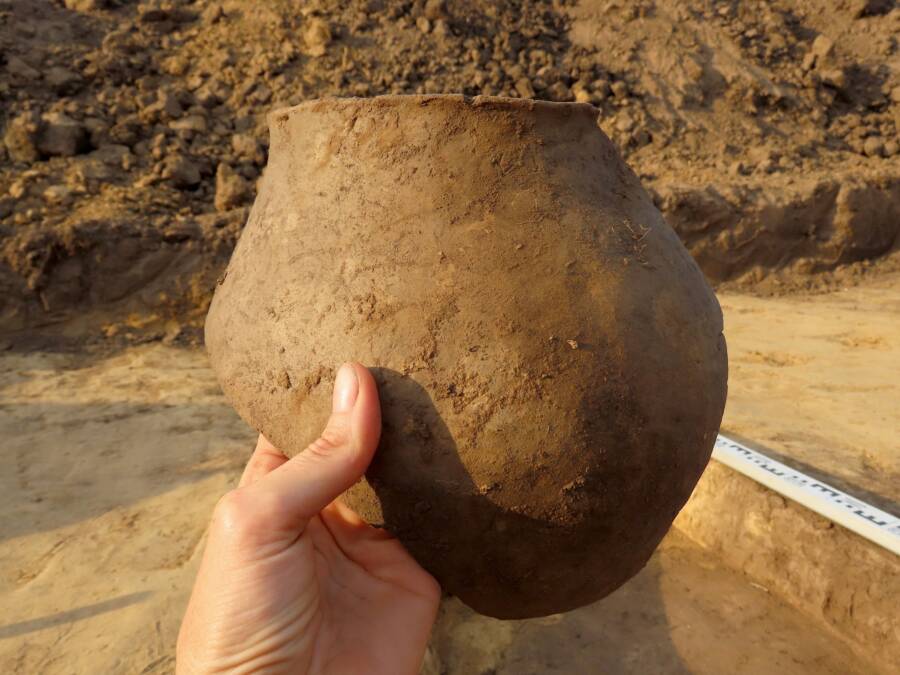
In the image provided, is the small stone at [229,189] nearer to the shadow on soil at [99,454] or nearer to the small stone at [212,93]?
the small stone at [212,93]

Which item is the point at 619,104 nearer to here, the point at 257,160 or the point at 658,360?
the point at 257,160

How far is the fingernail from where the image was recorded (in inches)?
50.3

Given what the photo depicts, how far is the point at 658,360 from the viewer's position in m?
1.36

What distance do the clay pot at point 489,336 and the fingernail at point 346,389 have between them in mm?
48

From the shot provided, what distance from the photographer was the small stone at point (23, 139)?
588 cm

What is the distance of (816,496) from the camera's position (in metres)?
2.68

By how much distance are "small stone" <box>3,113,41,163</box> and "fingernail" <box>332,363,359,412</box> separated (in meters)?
5.96

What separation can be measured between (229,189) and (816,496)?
5114 millimetres

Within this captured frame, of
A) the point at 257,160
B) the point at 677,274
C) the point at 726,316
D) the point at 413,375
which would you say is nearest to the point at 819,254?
the point at 726,316

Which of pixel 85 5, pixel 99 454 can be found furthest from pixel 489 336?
pixel 85 5

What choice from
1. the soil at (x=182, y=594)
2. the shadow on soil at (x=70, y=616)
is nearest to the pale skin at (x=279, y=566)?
the soil at (x=182, y=594)

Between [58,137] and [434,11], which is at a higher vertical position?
[434,11]

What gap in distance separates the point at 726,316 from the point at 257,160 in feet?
15.0

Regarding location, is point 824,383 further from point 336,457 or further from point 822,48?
point 822,48
